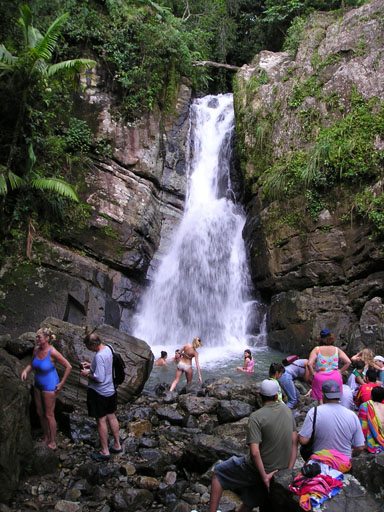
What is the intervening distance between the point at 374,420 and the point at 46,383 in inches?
166

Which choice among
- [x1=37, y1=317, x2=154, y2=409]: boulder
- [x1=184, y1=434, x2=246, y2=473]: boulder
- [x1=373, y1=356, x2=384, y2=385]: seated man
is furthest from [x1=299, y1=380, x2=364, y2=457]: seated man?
[x1=37, y1=317, x2=154, y2=409]: boulder

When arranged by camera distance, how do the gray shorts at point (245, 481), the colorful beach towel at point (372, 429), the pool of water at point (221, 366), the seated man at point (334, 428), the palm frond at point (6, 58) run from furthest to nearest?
the palm frond at point (6, 58)
the pool of water at point (221, 366)
the colorful beach towel at point (372, 429)
the gray shorts at point (245, 481)
the seated man at point (334, 428)

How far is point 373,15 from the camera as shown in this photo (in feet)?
50.7

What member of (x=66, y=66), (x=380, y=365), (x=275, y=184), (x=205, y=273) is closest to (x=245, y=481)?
(x=380, y=365)

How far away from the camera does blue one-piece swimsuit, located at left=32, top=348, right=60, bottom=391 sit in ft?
17.5

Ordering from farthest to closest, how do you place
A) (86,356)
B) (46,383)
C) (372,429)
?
(86,356) → (46,383) → (372,429)

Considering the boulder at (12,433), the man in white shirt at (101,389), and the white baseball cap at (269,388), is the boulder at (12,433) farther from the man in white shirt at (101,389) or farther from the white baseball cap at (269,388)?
the white baseball cap at (269,388)

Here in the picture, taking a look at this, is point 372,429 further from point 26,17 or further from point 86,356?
point 26,17

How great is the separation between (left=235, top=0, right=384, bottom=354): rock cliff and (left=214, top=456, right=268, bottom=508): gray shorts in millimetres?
7721

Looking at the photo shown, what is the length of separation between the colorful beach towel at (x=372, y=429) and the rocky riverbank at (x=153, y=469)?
0.80 metres

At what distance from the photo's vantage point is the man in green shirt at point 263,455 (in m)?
3.39

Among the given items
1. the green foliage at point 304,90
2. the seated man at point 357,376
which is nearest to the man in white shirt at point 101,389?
the seated man at point 357,376

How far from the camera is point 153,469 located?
16.0ft

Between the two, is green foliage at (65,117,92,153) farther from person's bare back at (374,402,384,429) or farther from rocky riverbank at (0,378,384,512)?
person's bare back at (374,402,384,429)
